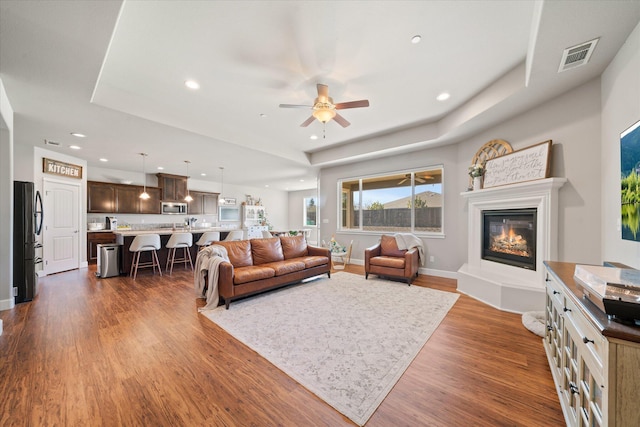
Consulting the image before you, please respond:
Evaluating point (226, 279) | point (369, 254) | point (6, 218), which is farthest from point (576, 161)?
point (6, 218)

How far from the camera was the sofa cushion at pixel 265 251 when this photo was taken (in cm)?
415

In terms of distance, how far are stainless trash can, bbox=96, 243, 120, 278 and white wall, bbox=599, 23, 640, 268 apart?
7.40 meters

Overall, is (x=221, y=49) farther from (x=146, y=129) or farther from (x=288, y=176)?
(x=288, y=176)

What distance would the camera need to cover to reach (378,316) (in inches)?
116

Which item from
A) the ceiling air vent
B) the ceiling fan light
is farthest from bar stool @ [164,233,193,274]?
the ceiling air vent

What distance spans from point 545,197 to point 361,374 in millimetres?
3105

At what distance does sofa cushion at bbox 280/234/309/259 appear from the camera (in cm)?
460

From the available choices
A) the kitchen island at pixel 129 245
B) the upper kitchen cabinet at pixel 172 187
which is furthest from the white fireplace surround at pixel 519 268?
the upper kitchen cabinet at pixel 172 187

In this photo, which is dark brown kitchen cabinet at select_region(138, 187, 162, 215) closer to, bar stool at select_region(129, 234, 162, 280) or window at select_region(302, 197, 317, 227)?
A: bar stool at select_region(129, 234, 162, 280)

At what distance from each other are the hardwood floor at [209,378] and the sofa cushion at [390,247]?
1896mm

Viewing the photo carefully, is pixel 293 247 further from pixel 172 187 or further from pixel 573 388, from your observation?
pixel 172 187

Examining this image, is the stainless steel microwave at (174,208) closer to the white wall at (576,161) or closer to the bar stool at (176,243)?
the bar stool at (176,243)

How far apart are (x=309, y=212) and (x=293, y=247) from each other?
7.17 m

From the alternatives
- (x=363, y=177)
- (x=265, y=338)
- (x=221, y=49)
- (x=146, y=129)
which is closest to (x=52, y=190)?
(x=146, y=129)
